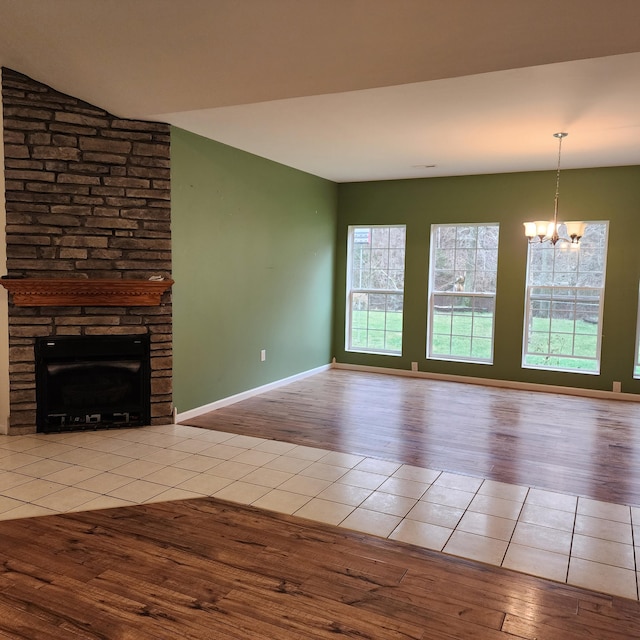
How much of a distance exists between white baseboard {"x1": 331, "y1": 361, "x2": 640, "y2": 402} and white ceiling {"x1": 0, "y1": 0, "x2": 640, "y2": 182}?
2.66m

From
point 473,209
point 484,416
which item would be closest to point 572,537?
point 484,416

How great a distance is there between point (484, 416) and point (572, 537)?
2399mm

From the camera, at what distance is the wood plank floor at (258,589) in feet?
6.76

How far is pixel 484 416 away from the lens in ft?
17.0

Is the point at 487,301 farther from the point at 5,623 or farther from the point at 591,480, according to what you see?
the point at 5,623

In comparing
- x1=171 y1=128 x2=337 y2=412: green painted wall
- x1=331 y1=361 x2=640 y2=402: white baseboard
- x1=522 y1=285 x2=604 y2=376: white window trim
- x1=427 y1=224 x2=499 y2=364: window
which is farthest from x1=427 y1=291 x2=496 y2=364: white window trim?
x1=171 y1=128 x2=337 y2=412: green painted wall

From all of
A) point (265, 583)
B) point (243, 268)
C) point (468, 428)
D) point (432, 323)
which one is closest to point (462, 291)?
point (432, 323)

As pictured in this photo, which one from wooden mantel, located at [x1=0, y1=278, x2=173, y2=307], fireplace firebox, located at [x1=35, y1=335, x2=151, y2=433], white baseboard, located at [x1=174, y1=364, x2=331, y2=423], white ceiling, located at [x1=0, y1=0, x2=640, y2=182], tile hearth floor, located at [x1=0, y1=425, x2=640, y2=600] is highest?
white ceiling, located at [x1=0, y1=0, x2=640, y2=182]

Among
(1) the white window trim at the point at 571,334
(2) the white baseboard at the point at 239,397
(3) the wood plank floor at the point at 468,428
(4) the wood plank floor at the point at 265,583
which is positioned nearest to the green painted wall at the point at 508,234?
(1) the white window trim at the point at 571,334

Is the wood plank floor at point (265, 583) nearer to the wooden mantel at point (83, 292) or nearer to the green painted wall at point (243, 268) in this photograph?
the wooden mantel at point (83, 292)

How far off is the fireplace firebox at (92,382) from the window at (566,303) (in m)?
4.35

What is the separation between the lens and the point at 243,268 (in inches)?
221

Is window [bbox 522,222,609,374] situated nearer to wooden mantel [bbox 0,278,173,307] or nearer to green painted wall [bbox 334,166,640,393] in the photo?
green painted wall [bbox 334,166,640,393]

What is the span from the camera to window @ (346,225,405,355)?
24.0 ft
